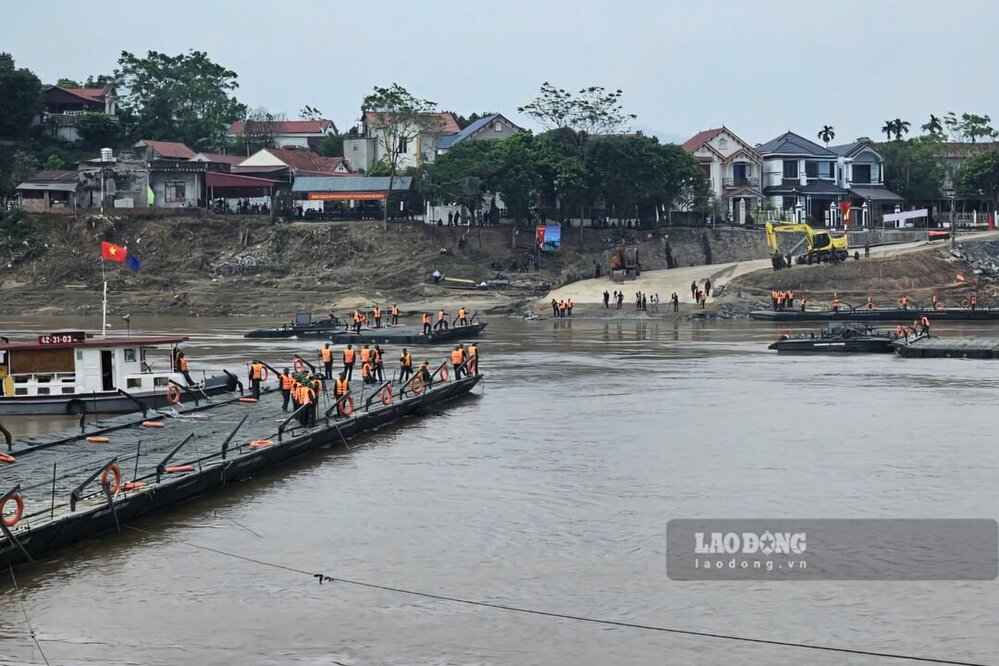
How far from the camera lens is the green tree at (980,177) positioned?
100 meters

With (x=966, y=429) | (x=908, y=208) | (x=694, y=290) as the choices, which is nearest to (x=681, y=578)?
(x=966, y=429)

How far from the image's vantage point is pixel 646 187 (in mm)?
90938

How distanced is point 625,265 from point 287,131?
52.2 meters

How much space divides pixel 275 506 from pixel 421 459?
5.64 m

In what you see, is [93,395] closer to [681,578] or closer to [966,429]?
[681,578]

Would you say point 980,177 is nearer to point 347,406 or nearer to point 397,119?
point 397,119

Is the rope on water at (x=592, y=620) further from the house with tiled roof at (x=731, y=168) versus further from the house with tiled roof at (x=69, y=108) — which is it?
the house with tiled roof at (x=69, y=108)

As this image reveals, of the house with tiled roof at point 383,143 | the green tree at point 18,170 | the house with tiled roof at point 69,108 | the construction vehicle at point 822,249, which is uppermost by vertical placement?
the house with tiled roof at point 69,108

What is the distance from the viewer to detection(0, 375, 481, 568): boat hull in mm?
20797

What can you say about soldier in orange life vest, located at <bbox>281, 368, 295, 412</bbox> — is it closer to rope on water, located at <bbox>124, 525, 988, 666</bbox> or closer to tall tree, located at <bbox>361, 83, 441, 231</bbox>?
rope on water, located at <bbox>124, 525, 988, 666</bbox>

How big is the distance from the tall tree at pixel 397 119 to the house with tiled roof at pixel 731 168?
2159 centimetres

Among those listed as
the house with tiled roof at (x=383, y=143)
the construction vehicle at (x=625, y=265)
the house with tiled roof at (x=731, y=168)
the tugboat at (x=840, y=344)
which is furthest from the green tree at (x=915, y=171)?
the tugboat at (x=840, y=344)

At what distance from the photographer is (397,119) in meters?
98.4

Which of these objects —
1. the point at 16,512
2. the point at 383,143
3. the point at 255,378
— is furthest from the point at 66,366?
the point at 383,143
